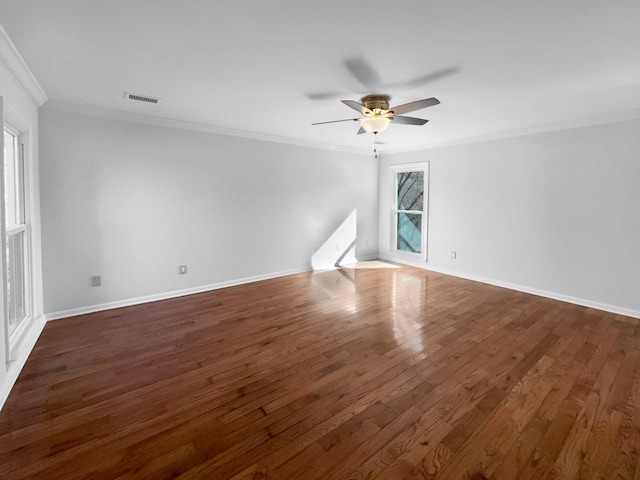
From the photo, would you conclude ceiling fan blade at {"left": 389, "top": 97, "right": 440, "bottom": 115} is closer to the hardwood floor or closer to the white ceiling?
the white ceiling

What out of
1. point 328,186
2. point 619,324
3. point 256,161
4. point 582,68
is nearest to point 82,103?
point 256,161

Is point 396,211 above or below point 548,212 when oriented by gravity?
above

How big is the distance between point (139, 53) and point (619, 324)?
5.17m

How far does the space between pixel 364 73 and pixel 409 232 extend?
4.20 meters

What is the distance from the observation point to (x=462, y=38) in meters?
1.95

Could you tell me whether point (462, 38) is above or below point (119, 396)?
above

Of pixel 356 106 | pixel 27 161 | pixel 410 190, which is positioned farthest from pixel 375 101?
pixel 410 190

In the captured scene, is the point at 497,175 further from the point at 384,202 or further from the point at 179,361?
the point at 179,361

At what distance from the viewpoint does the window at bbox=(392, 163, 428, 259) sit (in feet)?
19.1

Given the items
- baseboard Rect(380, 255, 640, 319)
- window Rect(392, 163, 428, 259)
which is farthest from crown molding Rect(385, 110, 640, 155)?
baseboard Rect(380, 255, 640, 319)

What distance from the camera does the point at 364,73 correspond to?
2467 millimetres

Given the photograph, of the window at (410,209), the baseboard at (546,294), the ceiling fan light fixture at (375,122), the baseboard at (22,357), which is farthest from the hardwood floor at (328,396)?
the window at (410,209)

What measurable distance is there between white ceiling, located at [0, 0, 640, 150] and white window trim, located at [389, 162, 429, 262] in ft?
7.02

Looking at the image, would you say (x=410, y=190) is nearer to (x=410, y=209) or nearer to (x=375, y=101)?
(x=410, y=209)
